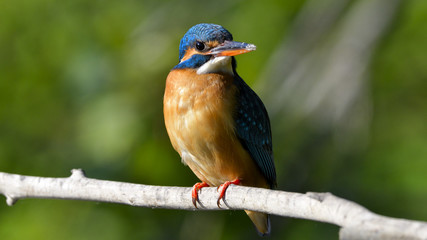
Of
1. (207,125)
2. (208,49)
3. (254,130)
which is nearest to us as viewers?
(207,125)

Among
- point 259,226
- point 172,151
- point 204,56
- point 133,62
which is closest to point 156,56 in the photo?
point 133,62

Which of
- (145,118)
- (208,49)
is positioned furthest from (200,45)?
(145,118)

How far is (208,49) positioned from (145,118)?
1038 millimetres

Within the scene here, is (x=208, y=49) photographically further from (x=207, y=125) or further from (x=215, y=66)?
(x=207, y=125)

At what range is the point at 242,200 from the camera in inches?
101

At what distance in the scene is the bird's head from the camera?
11.1 feet

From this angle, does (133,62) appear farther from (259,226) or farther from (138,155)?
(259,226)

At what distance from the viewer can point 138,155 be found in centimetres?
414

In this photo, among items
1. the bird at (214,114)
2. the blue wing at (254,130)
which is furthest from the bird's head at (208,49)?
the blue wing at (254,130)

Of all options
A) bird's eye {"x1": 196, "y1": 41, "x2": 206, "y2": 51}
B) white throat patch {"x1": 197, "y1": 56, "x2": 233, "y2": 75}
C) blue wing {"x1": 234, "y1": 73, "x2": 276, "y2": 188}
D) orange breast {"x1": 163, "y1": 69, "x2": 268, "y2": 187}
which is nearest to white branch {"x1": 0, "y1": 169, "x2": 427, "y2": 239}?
orange breast {"x1": 163, "y1": 69, "x2": 268, "y2": 187}

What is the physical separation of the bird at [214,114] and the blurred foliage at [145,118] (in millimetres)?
410

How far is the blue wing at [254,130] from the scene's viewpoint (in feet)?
Result: 11.5

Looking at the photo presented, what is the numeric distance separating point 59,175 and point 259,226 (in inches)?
64.7

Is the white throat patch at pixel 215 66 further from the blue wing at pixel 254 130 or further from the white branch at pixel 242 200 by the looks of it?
the white branch at pixel 242 200
